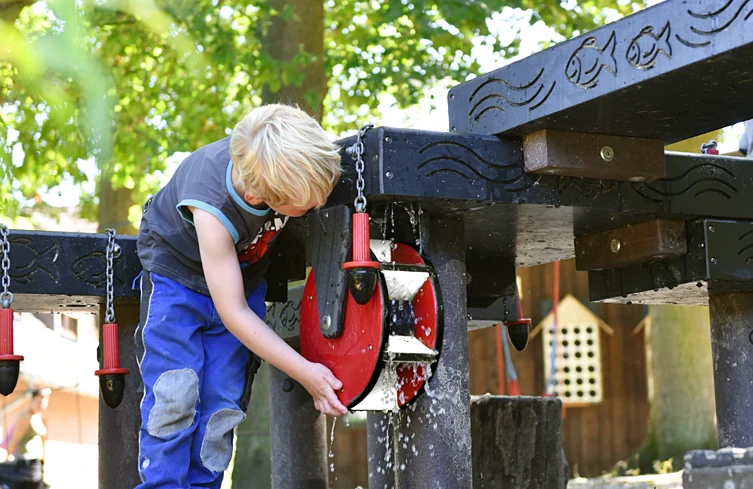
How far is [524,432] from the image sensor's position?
15.1 feet

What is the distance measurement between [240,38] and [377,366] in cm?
666

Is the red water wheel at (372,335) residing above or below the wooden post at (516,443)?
above

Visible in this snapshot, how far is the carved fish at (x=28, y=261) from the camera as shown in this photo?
352cm

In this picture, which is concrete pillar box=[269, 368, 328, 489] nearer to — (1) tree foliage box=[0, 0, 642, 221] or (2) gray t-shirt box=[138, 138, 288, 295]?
(2) gray t-shirt box=[138, 138, 288, 295]

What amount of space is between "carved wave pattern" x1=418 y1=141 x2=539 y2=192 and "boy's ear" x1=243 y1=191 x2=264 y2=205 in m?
0.47

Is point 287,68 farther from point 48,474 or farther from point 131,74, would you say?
point 48,474

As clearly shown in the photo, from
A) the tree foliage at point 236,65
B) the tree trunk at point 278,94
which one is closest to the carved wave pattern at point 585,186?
the tree foliage at point 236,65

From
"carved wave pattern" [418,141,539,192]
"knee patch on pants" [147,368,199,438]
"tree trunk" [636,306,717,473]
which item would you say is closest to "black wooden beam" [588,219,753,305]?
"carved wave pattern" [418,141,539,192]

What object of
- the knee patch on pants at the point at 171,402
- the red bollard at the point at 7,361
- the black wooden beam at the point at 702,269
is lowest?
the knee patch on pants at the point at 171,402

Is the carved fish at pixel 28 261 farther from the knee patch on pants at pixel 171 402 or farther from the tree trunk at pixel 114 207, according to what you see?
the tree trunk at pixel 114 207

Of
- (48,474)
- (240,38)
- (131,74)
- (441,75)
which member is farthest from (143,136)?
(48,474)

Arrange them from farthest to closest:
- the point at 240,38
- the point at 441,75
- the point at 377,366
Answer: the point at 240,38 < the point at 441,75 < the point at 377,366

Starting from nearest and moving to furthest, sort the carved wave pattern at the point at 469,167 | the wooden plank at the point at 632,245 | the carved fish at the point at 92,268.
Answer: the carved wave pattern at the point at 469,167 → the wooden plank at the point at 632,245 → the carved fish at the point at 92,268

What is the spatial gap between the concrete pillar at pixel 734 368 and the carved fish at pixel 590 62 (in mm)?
1495
